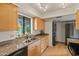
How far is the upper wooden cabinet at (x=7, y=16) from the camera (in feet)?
6.15

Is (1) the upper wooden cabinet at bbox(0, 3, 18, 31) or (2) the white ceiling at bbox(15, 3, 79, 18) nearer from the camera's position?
(1) the upper wooden cabinet at bbox(0, 3, 18, 31)

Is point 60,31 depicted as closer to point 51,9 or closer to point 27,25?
point 51,9

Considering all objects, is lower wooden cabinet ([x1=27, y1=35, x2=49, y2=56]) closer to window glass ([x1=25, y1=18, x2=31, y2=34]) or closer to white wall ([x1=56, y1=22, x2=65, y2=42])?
window glass ([x1=25, y1=18, x2=31, y2=34])

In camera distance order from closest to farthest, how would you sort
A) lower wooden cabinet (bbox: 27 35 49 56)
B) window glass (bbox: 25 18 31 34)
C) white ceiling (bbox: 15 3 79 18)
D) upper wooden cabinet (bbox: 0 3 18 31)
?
upper wooden cabinet (bbox: 0 3 18 31)
lower wooden cabinet (bbox: 27 35 49 56)
white ceiling (bbox: 15 3 79 18)
window glass (bbox: 25 18 31 34)

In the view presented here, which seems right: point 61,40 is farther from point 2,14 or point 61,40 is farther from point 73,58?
point 73,58

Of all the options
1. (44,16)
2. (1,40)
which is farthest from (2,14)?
(44,16)

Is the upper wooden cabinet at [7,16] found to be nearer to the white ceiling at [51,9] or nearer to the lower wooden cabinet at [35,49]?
the white ceiling at [51,9]

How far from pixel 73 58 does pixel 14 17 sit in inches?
76.3

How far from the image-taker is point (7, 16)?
204cm

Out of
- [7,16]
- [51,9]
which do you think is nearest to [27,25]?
[51,9]

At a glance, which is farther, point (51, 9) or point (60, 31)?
point (60, 31)

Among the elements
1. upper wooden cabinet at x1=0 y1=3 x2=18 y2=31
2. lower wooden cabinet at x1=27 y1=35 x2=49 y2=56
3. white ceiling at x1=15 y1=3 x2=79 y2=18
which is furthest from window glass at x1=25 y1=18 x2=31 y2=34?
upper wooden cabinet at x1=0 y1=3 x2=18 y2=31

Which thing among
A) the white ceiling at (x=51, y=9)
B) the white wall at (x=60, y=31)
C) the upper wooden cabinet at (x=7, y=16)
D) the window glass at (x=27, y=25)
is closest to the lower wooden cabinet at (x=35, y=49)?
the window glass at (x=27, y=25)

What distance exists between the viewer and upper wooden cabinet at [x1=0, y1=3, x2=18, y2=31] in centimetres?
188
